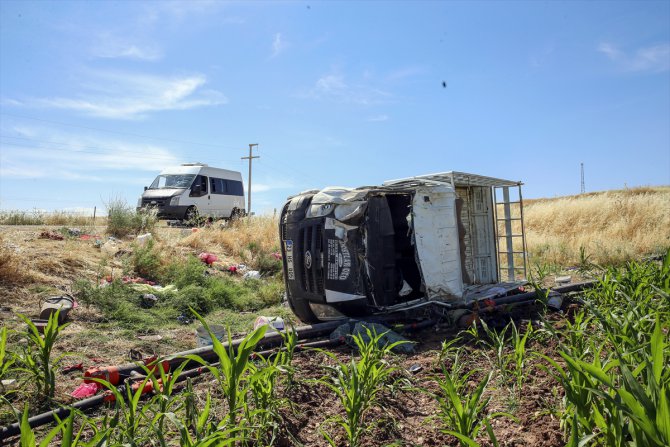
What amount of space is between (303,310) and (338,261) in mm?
885

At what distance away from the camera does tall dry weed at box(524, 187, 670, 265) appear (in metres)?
13.0

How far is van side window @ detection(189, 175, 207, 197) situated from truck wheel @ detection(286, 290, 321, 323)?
1304cm

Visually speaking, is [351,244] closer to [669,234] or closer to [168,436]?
[168,436]

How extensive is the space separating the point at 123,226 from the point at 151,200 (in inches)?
218

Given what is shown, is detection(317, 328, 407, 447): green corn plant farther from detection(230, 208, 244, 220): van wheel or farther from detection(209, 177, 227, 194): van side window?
detection(230, 208, 244, 220): van wheel

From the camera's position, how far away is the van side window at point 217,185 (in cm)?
1954

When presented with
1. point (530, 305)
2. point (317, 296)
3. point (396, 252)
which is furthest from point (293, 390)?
point (530, 305)

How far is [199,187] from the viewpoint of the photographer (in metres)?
18.5

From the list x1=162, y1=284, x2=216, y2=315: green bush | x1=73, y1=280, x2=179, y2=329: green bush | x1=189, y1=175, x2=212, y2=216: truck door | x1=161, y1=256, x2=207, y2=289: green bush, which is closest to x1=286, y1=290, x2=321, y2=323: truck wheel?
x1=73, y1=280, x2=179, y2=329: green bush

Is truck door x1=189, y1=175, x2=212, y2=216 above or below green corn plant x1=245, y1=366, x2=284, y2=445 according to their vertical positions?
above

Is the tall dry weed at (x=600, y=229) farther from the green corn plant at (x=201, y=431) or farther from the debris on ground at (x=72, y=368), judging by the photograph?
the green corn plant at (x=201, y=431)

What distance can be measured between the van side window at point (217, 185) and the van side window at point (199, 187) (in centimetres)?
45

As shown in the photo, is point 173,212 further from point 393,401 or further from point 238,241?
point 393,401

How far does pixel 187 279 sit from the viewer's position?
873 centimetres
